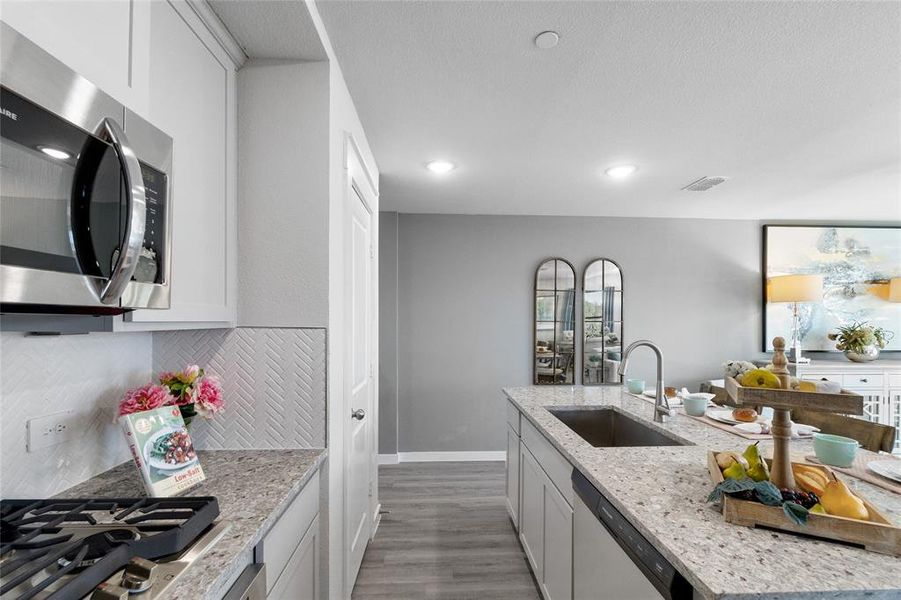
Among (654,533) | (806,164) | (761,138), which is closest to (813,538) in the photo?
(654,533)

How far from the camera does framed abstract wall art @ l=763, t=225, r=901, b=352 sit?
443 cm

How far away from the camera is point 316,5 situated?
1.45 metres

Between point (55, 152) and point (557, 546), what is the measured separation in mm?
1990

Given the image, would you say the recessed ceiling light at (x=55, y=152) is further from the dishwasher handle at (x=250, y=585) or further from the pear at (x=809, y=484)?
the pear at (x=809, y=484)

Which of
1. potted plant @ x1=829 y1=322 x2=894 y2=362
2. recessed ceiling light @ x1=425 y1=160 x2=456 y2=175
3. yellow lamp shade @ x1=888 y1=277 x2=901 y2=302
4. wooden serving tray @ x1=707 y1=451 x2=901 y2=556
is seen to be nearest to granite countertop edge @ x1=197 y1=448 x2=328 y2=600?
wooden serving tray @ x1=707 y1=451 x2=901 y2=556

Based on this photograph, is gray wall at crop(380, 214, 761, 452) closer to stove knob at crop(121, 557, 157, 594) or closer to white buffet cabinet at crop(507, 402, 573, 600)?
white buffet cabinet at crop(507, 402, 573, 600)

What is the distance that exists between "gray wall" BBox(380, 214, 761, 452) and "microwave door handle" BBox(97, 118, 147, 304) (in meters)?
3.39

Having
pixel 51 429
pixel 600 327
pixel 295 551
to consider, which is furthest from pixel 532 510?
pixel 600 327

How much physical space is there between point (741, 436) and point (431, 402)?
2871 millimetres

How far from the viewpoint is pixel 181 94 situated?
125 centimetres

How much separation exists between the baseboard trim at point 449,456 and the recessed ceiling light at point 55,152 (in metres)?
3.87

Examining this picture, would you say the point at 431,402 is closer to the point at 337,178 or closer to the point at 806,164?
the point at 337,178

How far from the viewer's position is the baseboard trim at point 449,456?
13.9 feet

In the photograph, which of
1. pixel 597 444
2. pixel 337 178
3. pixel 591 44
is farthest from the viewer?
pixel 597 444
